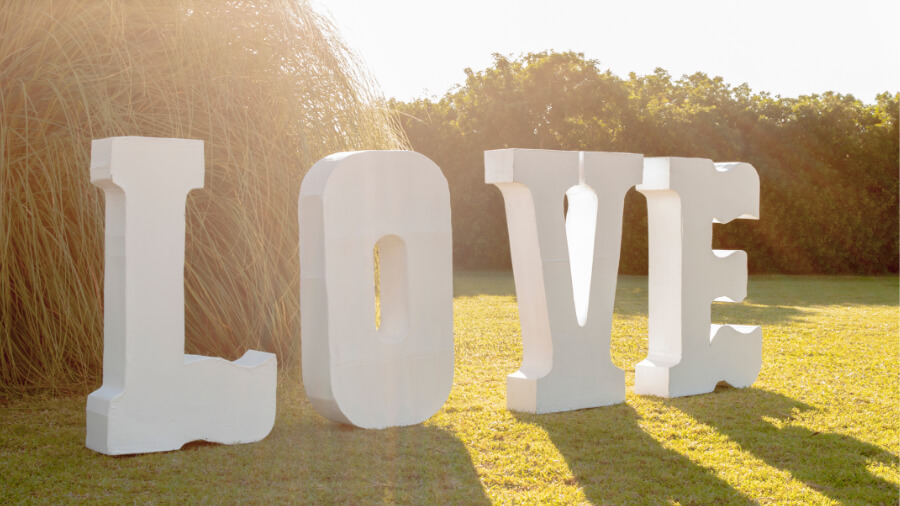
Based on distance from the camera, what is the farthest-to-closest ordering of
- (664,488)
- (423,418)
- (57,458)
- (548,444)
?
(423,418) → (548,444) → (57,458) → (664,488)

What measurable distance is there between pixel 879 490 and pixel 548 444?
151cm

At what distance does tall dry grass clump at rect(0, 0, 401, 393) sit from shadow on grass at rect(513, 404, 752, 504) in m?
2.19

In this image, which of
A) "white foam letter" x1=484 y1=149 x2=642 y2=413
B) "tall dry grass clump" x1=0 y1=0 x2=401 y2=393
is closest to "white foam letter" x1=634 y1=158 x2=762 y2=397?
"white foam letter" x1=484 y1=149 x2=642 y2=413

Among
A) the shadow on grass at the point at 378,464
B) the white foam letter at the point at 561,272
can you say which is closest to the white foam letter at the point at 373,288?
the shadow on grass at the point at 378,464

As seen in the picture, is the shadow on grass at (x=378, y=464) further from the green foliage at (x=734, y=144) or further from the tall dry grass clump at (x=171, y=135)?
the green foliage at (x=734, y=144)

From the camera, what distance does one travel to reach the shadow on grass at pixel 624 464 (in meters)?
3.60

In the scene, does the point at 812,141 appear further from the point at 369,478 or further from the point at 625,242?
the point at 369,478

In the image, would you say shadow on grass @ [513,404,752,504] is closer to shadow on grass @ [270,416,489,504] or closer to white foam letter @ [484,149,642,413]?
white foam letter @ [484,149,642,413]

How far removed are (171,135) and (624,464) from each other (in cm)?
354

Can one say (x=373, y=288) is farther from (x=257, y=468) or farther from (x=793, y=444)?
(x=793, y=444)

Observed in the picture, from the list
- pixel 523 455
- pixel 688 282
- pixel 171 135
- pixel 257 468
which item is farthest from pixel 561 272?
pixel 171 135

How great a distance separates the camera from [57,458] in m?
4.07

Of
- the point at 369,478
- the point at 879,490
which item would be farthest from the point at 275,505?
the point at 879,490

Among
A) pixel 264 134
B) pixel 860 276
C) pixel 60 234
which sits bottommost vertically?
pixel 860 276
